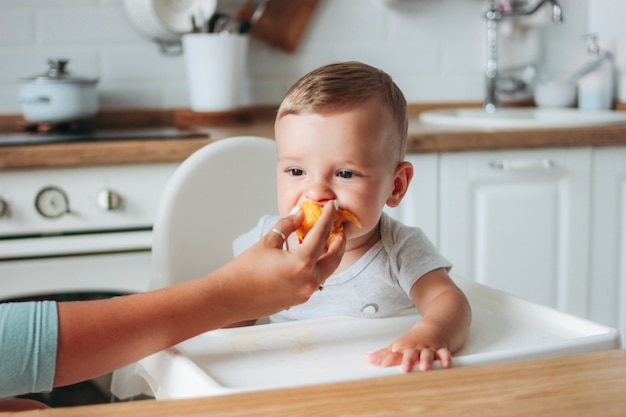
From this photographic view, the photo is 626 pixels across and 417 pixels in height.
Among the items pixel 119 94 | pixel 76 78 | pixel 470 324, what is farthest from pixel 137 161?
pixel 470 324

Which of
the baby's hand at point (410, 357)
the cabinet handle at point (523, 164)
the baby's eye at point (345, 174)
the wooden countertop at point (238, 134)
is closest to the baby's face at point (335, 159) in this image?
the baby's eye at point (345, 174)

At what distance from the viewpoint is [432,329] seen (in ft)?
2.96

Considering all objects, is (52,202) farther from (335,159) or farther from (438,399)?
(438,399)

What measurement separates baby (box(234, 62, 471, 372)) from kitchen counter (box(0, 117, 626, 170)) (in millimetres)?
722

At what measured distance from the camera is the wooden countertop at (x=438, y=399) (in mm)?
531

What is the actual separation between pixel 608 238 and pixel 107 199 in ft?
4.20

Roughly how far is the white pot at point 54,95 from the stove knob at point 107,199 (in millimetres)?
419

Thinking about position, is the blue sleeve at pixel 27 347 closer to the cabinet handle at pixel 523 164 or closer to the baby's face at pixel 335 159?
the baby's face at pixel 335 159

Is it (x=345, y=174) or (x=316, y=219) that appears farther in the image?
(x=345, y=174)

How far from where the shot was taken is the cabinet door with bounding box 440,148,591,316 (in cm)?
201

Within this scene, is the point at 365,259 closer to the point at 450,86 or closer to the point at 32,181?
the point at 32,181

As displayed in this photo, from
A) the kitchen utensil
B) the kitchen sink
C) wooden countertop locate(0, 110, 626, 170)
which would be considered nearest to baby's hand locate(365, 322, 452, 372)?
wooden countertop locate(0, 110, 626, 170)

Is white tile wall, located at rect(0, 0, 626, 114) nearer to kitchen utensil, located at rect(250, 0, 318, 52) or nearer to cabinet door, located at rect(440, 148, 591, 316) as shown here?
kitchen utensil, located at rect(250, 0, 318, 52)

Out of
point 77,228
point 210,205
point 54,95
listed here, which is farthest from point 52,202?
point 210,205
